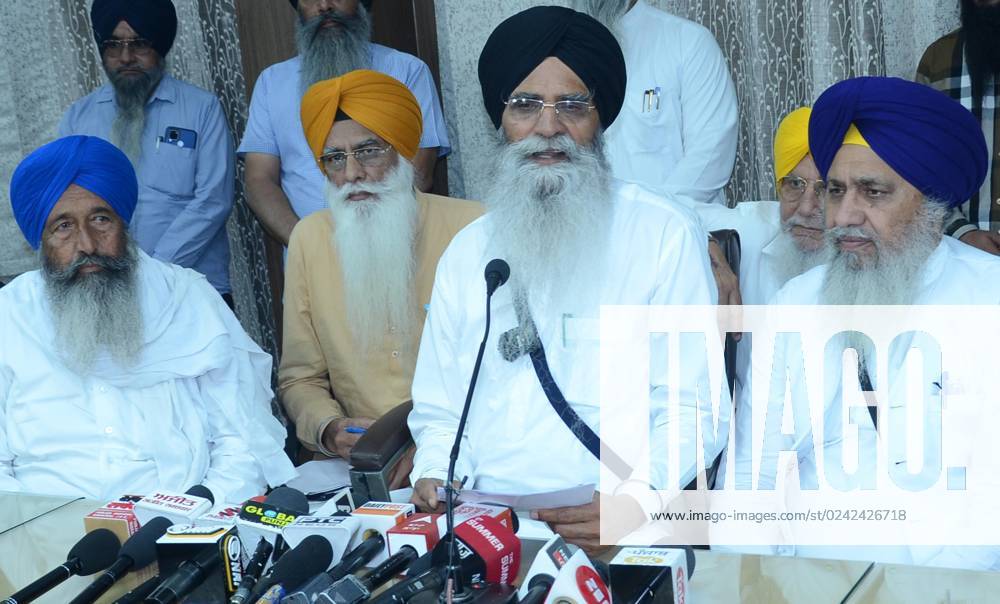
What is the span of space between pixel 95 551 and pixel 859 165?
1885 millimetres

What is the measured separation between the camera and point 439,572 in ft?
5.88

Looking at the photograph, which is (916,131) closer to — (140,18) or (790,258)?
(790,258)

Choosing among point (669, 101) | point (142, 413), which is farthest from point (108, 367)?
point (669, 101)

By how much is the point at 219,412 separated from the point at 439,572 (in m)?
1.55

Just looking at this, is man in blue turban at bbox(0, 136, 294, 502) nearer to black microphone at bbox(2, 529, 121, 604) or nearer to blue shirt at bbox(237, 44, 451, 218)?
black microphone at bbox(2, 529, 121, 604)

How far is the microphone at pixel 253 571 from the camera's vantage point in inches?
71.4

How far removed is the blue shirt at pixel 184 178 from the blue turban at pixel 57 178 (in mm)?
1540

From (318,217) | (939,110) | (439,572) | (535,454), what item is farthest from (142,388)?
(939,110)

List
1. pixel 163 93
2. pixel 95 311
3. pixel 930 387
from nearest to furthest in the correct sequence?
pixel 930 387 < pixel 95 311 < pixel 163 93

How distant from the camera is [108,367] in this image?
311cm

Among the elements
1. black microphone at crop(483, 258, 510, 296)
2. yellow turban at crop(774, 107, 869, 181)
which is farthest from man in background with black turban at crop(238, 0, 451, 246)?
black microphone at crop(483, 258, 510, 296)

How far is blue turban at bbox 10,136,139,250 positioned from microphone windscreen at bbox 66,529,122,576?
134 centimetres

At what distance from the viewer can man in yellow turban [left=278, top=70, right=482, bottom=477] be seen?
357cm

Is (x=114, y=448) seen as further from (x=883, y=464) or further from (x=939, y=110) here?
(x=939, y=110)
